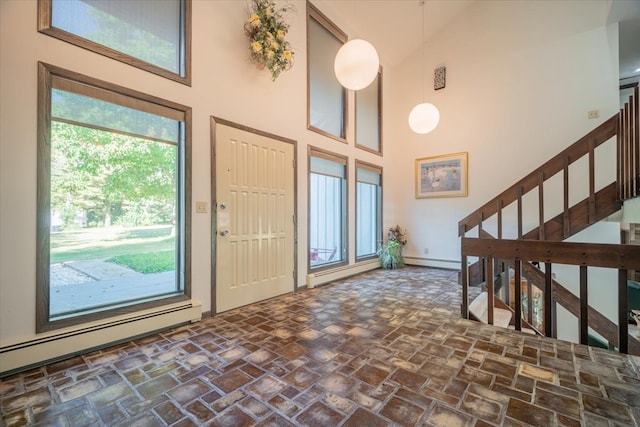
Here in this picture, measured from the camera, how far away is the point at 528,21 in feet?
15.8

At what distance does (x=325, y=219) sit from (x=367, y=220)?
124 centimetres

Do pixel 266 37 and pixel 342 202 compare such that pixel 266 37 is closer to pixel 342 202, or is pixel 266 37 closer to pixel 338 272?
pixel 342 202

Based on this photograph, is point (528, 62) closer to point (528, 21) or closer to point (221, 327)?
point (528, 21)

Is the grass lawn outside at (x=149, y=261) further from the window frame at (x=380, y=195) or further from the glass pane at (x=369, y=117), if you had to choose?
the glass pane at (x=369, y=117)

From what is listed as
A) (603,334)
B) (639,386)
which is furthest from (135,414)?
(603,334)

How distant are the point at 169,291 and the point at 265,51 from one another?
270 centimetres

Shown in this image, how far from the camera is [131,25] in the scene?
8.17 ft

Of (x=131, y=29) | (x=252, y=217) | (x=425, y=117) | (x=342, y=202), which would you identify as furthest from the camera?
(x=342, y=202)

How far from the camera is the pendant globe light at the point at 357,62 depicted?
10.1 feet

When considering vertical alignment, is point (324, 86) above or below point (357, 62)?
above

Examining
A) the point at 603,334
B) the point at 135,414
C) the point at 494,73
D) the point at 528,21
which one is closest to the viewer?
the point at 135,414

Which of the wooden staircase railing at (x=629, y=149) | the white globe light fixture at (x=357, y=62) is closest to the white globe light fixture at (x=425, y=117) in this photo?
the white globe light fixture at (x=357, y=62)

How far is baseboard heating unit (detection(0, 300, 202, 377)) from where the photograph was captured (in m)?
1.94

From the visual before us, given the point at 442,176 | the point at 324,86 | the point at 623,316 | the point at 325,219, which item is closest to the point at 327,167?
the point at 325,219
